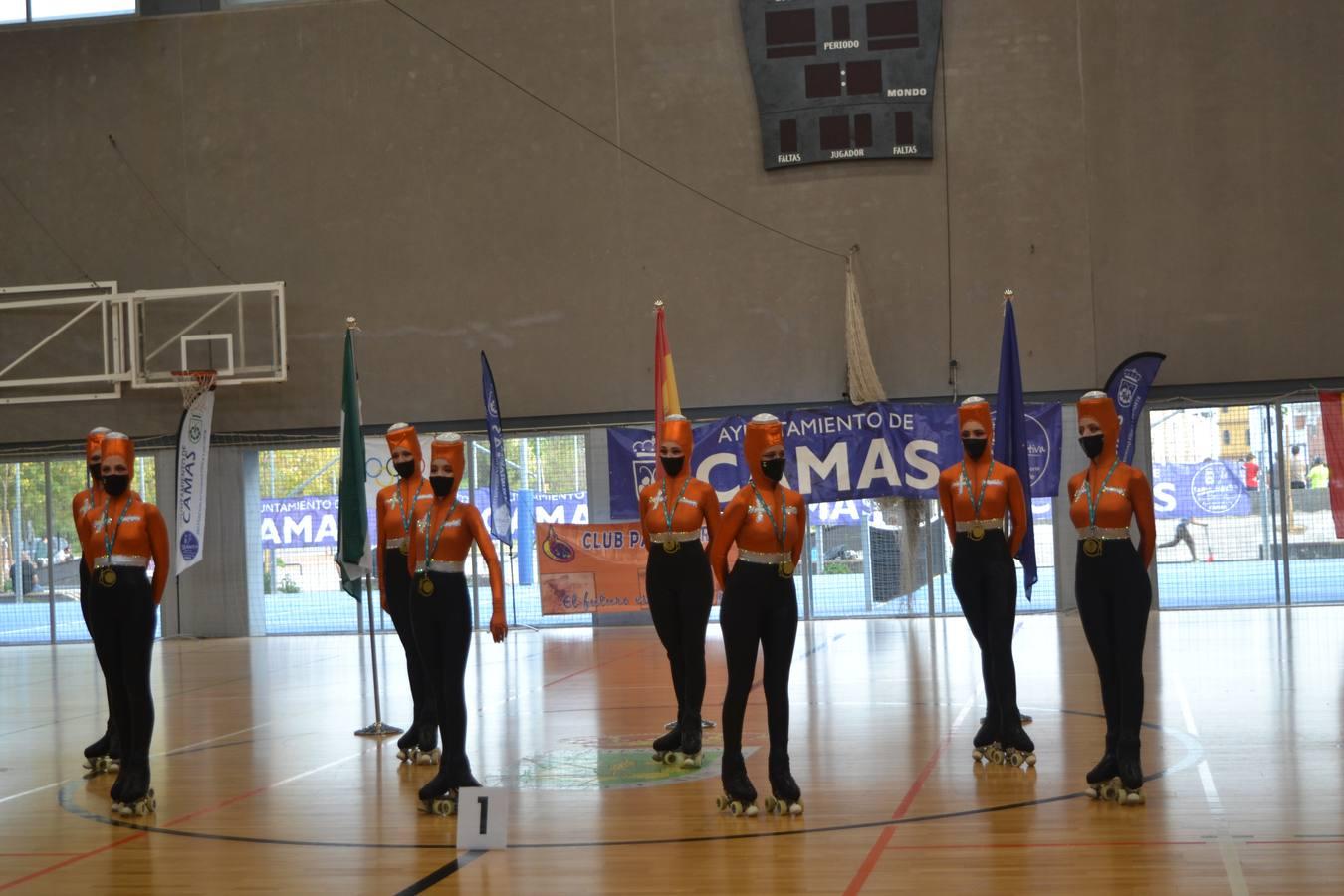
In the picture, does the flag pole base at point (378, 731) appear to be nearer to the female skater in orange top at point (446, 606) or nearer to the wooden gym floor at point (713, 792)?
the wooden gym floor at point (713, 792)

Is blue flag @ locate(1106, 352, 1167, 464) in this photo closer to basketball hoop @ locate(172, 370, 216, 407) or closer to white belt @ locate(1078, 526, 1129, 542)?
white belt @ locate(1078, 526, 1129, 542)

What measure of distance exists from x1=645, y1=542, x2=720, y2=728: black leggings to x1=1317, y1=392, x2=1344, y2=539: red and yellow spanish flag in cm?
1159

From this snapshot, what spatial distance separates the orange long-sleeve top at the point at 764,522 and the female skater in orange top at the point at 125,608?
10.4 ft

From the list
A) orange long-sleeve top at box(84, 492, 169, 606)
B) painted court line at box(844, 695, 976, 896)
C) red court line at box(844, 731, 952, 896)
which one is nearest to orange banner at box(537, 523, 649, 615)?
painted court line at box(844, 695, 976, 896)

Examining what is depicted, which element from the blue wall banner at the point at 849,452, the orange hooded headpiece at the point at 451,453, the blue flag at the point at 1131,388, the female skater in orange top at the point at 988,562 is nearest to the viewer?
the orange hooded headpiece at the point at 451,453

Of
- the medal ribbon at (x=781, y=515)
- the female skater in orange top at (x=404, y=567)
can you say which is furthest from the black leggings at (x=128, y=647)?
the medal ribbon at (x=781, y=515)

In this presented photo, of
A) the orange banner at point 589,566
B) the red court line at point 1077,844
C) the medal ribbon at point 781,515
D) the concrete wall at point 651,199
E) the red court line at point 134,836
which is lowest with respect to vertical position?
the red court line at point 134,836

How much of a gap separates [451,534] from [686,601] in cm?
204

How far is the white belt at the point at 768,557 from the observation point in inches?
274

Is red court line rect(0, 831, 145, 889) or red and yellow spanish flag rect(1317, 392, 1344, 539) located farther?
red and yellow spanish flag rect(1317, 392, 1344, 539)

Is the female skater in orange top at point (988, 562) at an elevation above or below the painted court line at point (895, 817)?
above

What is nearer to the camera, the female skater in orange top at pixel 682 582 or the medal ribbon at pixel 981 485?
the medal ribbon at pixel 981 485

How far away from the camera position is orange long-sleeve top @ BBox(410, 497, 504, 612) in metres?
7.42

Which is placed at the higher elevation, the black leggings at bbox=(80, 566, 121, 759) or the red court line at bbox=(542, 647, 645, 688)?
the black leggings at bbox=(80, 566, 121, 759)
